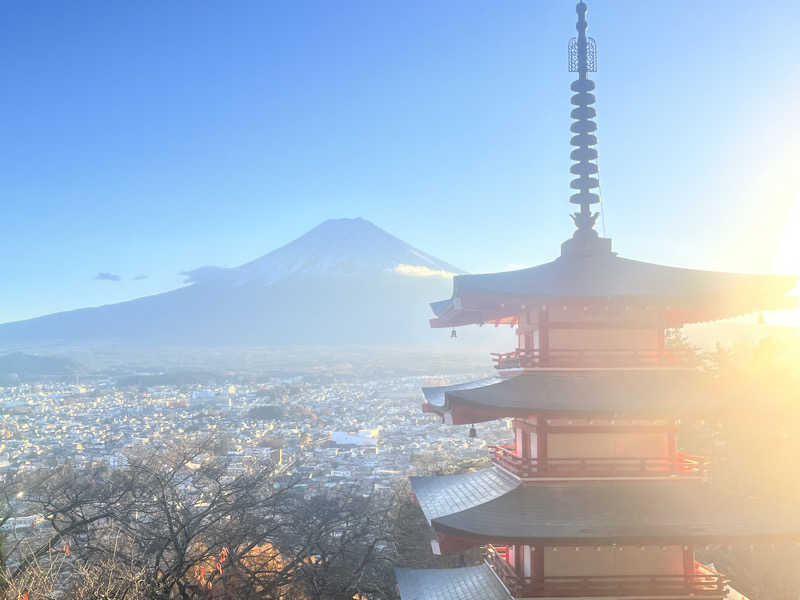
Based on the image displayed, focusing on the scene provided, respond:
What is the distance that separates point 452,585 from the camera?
45.3 feet

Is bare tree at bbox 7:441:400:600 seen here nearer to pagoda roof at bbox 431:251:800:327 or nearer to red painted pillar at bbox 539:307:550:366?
pagoda roof at bbox 431:251:800:327

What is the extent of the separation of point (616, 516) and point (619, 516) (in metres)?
0.04

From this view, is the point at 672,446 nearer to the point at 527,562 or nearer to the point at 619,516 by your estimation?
the point at 619,516

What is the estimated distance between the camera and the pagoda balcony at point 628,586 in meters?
10.6

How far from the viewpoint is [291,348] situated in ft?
452

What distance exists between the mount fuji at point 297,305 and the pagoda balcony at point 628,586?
129m

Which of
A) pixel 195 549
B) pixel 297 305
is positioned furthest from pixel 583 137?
pixel 297 305

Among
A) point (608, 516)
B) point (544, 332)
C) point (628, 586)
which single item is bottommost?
point (628, 586)

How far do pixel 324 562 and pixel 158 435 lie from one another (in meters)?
41.8

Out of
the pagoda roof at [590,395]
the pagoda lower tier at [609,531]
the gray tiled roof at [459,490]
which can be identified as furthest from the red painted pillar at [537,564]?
the pagoda roof at [590,395]

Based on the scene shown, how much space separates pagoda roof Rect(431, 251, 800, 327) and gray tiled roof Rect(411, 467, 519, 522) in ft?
10.0

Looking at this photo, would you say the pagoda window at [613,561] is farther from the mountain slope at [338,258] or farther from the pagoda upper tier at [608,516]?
the mountain slope at [338,258]

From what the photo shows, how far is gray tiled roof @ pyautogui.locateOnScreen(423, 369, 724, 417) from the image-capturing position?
10.5 m

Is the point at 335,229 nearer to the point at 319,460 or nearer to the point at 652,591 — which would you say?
the point at 319,460
